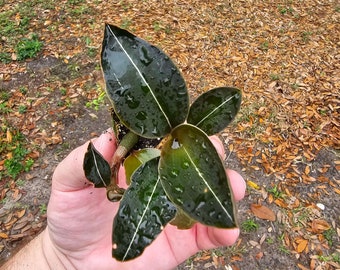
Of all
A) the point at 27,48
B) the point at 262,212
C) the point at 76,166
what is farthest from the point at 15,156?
the point at 76,166

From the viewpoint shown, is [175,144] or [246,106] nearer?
[175,144]

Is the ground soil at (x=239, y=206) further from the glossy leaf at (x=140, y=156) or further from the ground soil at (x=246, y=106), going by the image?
the glossy leaf at (x=140, y=156)

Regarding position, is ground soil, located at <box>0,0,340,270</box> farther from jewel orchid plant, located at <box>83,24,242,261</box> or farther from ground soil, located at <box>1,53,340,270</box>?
jewel orchid plant, located at <box>83,24,242,261</box>

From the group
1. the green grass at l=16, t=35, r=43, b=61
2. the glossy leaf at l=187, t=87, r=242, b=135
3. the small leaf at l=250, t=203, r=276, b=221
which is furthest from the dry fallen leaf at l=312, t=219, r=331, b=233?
the green grass at l=16, t=35, r=43, b=61

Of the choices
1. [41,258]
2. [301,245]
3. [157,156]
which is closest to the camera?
[157,156]

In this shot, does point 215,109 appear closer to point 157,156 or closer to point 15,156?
point 157,156

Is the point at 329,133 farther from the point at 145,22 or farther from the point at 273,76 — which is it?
the point at 145,22

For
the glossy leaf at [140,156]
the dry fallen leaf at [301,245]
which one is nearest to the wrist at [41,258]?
the glossy leaf at [140,156]
